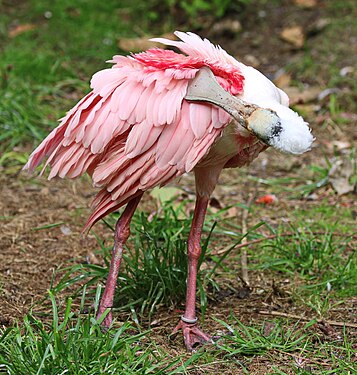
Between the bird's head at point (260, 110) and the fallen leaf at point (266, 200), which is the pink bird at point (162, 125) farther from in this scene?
the fallen leaf at point (266, 200)

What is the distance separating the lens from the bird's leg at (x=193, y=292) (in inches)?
140

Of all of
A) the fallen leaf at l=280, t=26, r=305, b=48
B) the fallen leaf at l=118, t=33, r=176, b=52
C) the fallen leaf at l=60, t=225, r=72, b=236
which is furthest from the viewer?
the fallen leaf at l=280, t=26, r=305, b=48

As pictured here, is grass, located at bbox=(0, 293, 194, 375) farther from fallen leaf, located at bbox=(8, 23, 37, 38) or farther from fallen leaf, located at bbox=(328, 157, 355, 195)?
fallen leaf, located at bbox=(8, 23, 37, 38)

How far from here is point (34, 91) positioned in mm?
6828

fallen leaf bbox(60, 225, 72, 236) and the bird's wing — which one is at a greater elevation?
the bird's wing

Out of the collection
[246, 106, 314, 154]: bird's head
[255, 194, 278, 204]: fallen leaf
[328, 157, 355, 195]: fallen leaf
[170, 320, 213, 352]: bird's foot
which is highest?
[246, 106, 314, 154]: bird's head

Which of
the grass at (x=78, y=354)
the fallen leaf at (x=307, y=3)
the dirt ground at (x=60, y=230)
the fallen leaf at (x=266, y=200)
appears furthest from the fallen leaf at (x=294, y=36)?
the grass at (x=78, y=354)

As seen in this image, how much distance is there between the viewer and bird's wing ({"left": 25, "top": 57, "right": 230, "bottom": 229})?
10.6ft

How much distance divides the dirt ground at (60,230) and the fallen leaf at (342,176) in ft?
0.18

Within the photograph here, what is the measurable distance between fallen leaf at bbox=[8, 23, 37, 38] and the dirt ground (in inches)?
111

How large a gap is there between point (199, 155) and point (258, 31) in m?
5.14

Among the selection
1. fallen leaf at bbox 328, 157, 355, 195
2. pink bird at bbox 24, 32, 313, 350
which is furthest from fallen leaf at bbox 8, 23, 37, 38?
pink bird at bbox 24, 32, 313, 350

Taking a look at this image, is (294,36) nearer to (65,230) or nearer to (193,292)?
(65,230)

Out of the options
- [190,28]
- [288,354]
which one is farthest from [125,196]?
[190,28]
